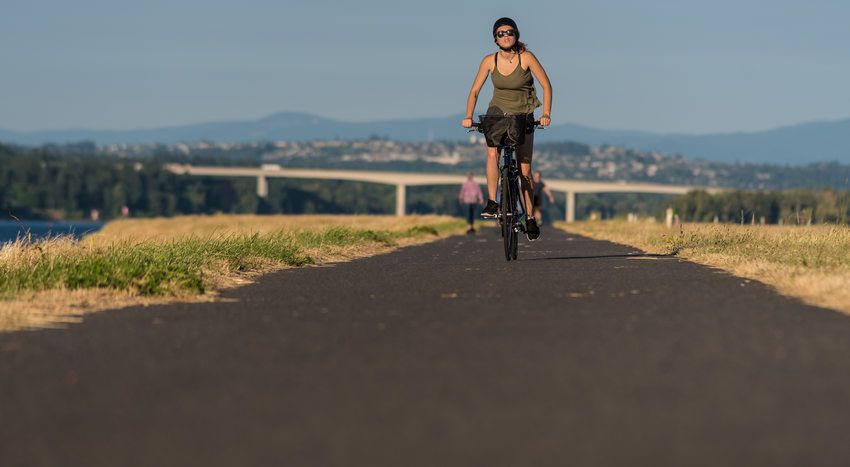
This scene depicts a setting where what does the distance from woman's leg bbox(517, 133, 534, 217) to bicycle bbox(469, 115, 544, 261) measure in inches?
2.0

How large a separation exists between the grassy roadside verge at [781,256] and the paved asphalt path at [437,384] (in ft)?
1.35

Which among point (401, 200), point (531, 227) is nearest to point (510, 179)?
point (531, 227)

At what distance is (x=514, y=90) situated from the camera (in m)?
15.2

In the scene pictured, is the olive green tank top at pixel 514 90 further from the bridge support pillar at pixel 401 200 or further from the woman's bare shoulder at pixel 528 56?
the bridge support pillar at pixel 401 200

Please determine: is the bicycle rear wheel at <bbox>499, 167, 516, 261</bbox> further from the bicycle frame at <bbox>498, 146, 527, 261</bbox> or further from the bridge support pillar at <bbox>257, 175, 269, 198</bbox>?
the bridge support pillar at <bbox>257, 175, 269, 198</bbox>

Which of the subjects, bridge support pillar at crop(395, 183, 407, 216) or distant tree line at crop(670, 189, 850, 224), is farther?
bridge support pillar at crop(395, 183, 407, 216)

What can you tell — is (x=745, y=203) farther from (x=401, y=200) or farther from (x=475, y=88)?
(x=475, y=88)

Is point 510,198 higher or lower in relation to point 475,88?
lower

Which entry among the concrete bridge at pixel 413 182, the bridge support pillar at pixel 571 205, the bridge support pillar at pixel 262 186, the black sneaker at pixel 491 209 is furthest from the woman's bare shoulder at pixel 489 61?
the bridge support pillar at pixel 262 186

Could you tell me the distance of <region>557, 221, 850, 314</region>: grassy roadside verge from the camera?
1057cm

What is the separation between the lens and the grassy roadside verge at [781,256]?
416 inches

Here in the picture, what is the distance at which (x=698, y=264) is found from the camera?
15203 mm

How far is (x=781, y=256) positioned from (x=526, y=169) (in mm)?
3092

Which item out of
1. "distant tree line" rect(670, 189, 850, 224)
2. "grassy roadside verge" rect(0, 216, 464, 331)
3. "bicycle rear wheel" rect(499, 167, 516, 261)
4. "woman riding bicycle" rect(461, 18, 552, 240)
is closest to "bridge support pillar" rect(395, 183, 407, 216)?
"distant tree line" rect(670, 189, 850, 224)
